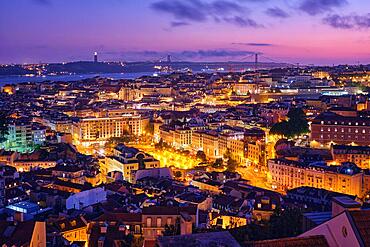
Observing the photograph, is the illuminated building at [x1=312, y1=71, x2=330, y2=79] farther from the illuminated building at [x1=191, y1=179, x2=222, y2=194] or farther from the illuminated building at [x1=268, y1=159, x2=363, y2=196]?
the illuminated building at [x1=191, y1=179, x2=222, y2=194]

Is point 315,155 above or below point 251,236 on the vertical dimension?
A: below

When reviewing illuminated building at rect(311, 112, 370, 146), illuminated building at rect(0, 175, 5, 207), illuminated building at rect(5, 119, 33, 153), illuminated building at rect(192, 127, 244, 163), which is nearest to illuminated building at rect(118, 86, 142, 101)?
illuminated building at rect(192, 127, 244, 163)

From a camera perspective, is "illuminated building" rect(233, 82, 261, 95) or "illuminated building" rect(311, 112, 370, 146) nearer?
"illuminated building" rect(311, 112, 370, 146)

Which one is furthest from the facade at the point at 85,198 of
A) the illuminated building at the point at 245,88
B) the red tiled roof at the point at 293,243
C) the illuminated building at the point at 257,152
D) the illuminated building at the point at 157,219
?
the illuminated building at the point at 245,88

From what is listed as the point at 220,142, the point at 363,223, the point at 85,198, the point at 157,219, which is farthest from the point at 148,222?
the point at 220,142

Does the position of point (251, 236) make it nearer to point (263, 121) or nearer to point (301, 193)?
point (301, 193)

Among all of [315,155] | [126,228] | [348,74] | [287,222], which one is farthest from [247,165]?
[348,74]

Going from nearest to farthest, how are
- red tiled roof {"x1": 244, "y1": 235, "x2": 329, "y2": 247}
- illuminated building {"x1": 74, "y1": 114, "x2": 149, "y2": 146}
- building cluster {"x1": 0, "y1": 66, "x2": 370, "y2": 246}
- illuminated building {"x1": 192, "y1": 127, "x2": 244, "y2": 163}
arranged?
red tiled roof {"x1": 244, "y1": 235, "x2": 329, "y2": 247}, building cluster {"x1": 0, "y1": 66, "x2": 370, "y2": 246}, illuminated building {"x1": 192, "y1": 127, "x2": 244, "y2": 163}, illuminated building {"x1": 74, "y1": 114, "x2": 149, "y2": 146}
